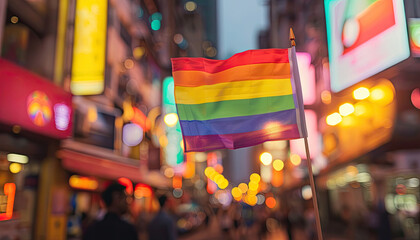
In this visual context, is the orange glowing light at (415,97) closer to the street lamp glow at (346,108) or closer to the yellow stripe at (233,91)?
the street lamp glow at (346,108)

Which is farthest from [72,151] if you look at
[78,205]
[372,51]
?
[372,51]

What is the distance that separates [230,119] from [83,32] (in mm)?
9479

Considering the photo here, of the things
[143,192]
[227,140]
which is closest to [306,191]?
[143,192]

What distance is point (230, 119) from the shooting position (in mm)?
5395

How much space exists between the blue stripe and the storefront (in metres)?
6.30

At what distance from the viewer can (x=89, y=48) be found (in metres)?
12.9

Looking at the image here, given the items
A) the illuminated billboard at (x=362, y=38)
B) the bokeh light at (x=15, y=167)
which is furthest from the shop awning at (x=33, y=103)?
the illuminated billboard at (x=362, y=38)

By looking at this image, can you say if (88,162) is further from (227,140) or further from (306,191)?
(306,191)

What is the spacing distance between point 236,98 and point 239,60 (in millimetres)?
511

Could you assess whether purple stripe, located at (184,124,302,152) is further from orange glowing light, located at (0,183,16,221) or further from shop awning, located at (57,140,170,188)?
shop awning, located at (57,140,170,188)

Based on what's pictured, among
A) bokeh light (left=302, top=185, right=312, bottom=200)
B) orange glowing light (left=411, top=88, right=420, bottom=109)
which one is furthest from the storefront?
bokeh light (left=302, top=185, right=312, bottom=200)

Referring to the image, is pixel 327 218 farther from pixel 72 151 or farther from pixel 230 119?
pixel 230 119

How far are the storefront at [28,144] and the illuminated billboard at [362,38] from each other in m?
7.60

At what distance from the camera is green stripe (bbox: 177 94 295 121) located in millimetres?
5238
